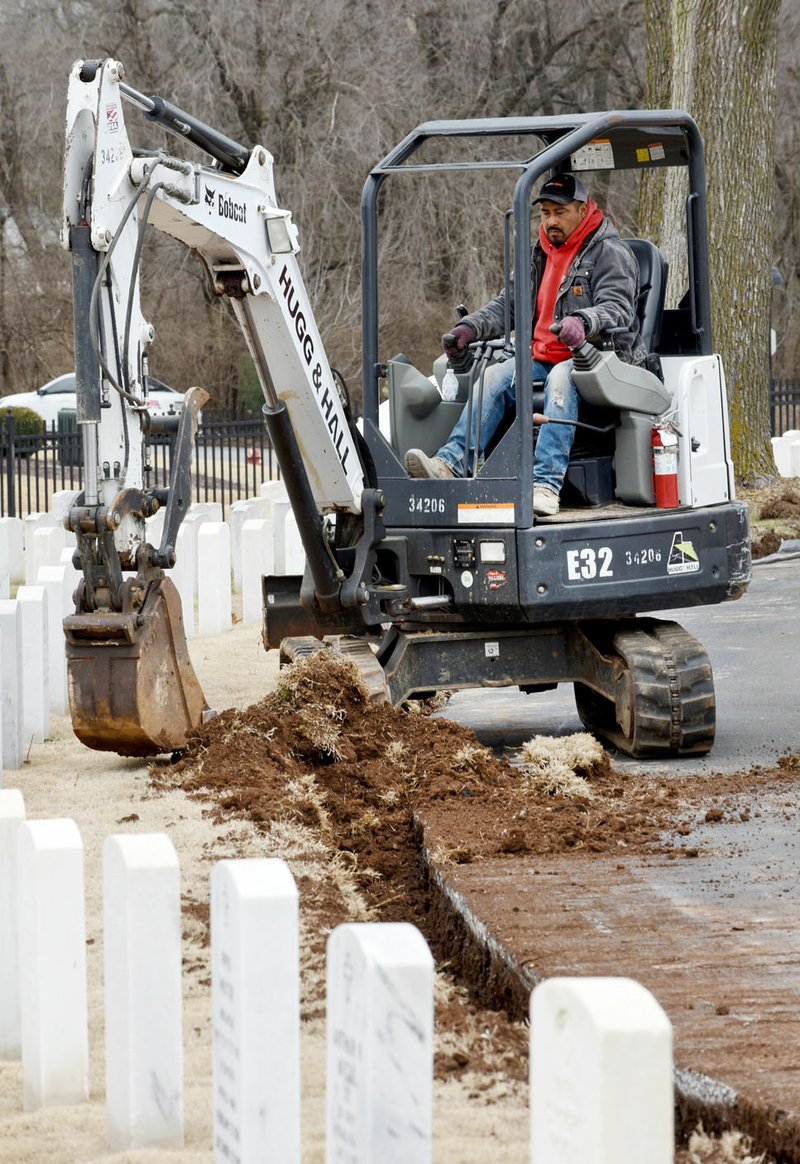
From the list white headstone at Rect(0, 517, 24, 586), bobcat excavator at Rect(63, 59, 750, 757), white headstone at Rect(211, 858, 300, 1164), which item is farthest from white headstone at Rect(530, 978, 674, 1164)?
white headstone at Rect(0, 517, 24, 586)

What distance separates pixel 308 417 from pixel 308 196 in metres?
22.8

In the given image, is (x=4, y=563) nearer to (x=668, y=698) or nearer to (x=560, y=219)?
(x=560, y=219)

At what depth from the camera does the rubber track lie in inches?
312

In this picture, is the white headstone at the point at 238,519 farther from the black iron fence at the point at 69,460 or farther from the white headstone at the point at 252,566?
the black iron fence at the point at 69,460

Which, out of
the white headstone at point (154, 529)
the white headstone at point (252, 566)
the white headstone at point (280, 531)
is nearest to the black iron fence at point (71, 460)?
the white headstone at point (280, 531)

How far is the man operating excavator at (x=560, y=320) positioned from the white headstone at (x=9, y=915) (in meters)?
4.24

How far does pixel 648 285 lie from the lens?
28.2ft

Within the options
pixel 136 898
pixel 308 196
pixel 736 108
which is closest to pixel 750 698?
pixel 136 898

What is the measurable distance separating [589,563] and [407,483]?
0.98m

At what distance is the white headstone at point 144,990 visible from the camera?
336cm

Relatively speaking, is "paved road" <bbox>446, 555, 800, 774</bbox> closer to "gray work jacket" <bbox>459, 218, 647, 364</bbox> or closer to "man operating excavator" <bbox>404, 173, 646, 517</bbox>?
"man operating excavator" <bbox>404, 173, 646, 517</bbox>

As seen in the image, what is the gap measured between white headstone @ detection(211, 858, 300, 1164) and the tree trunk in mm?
14925

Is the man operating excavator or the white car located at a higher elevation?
the white car

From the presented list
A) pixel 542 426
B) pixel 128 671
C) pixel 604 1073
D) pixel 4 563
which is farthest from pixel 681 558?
pixel 4 563
